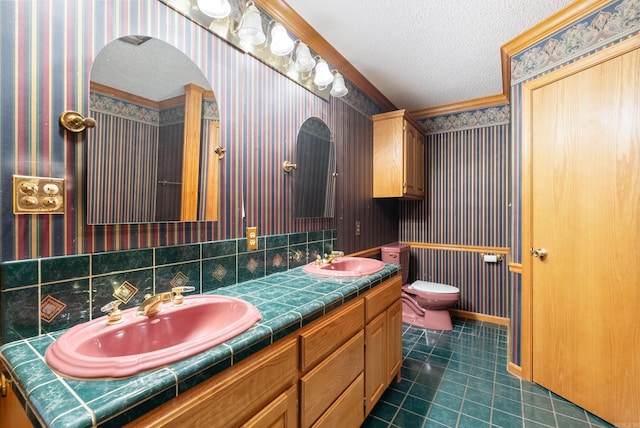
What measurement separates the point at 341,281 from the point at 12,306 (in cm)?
121

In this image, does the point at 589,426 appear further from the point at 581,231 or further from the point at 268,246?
the point at 268,246

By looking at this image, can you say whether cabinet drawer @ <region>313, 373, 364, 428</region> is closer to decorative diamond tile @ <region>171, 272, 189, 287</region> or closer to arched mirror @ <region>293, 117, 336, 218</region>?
decorative diamond tile @ <region>171, 272, 189, 287</region>

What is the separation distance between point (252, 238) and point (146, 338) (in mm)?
708

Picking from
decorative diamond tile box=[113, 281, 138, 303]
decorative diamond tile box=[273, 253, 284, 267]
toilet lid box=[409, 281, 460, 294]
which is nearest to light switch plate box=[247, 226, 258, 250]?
decorative diamond tile box=[273, 253, 284, 267]

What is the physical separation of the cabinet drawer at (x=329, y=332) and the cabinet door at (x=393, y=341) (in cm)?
44

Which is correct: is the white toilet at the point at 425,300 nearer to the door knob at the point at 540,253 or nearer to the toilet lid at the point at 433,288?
the toilet lid at the point at 433,288

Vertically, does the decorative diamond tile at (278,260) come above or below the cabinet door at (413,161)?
below

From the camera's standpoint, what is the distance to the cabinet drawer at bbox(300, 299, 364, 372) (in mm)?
1057

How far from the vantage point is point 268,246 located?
1.66 m

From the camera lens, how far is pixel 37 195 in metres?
0.87

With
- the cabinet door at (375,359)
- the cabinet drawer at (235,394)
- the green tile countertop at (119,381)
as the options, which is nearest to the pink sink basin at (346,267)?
the cabinet door at (375,359)

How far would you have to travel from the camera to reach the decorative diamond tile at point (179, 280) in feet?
3.96

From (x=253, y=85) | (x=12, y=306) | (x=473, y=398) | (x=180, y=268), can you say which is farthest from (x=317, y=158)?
(x=473, y=398)

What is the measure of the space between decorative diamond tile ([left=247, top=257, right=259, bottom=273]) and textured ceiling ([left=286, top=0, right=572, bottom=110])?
150cm
